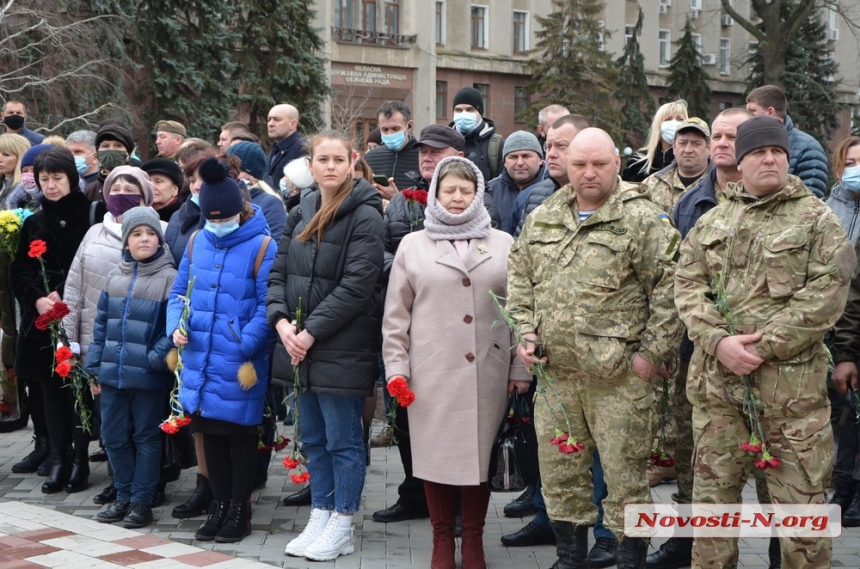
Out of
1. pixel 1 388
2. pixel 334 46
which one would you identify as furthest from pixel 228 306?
pixel 334 46

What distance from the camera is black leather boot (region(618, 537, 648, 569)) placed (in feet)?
17.1

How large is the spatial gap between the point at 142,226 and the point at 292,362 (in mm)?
1546

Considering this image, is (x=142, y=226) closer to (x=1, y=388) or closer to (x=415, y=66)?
(x=1, y=388)

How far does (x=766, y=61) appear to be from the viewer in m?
34.8

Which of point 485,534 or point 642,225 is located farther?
point 485,534

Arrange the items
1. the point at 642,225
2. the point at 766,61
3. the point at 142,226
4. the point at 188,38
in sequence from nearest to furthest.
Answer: the point at 642,225 < the point at 142,226 < the point at 188,38 < the point at 766,61

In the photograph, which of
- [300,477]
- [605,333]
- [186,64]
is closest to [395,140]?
[300,477]

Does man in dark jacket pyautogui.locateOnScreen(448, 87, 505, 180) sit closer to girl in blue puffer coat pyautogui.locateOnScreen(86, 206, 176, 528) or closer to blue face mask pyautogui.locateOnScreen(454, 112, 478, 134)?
blue face mask pyautogui.locateOnScreen(454, 112, 478, 134)

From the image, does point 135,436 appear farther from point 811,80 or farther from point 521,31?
point 521,31

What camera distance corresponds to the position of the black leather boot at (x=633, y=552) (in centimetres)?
523

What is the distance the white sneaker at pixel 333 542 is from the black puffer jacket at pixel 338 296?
75 cm

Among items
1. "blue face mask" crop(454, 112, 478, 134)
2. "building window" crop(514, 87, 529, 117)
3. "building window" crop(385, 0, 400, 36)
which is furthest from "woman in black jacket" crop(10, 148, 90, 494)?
"building window" crop(514, 87, 529, 117)

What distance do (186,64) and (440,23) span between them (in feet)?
65.9

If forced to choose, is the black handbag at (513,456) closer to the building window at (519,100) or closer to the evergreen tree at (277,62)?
the evergreen tree at (277,62)
